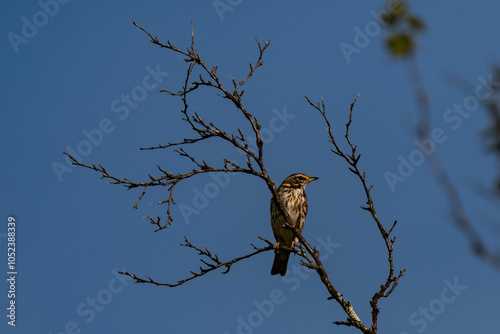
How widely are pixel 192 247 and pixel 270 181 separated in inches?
49.8

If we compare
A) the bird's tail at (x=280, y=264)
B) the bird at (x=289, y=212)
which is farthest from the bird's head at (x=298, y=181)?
the bird's tail at (x=280, y=264)

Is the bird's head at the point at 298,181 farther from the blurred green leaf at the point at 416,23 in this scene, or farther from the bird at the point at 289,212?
the blurred green leaf at the point at 416,23

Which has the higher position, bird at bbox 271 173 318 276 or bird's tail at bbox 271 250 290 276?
bird at bbox 271 173 318 276

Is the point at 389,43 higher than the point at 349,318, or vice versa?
the point at 389,43

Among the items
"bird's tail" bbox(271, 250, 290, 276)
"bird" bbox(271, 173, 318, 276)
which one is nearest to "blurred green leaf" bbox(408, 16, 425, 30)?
"bird" bbox(271, 173, 318, 276)

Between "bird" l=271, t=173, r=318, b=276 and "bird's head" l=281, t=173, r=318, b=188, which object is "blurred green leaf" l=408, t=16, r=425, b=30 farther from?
"bird's head" l=281, t=173, r=318, b=188

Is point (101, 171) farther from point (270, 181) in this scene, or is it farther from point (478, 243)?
point (478, 243)

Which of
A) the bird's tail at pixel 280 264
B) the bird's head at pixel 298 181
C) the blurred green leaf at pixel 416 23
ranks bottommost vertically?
the blurred green leaf at pixel 416 23

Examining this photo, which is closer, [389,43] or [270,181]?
[389,43]

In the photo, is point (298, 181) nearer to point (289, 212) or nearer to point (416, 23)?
point (289, 212)

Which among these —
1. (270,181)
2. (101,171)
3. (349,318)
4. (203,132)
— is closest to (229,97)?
(203,132)

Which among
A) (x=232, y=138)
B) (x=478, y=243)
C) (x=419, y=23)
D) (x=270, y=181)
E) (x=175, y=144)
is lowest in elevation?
(x=478, y=243)

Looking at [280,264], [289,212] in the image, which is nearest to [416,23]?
[289,212]

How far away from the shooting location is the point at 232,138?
272 inches
